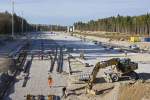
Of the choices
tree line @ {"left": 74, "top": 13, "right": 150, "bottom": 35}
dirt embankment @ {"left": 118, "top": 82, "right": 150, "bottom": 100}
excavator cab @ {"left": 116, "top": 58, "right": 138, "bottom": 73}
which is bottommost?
dirt embankment @ {"left": 118, "top": 82, "right": 150, "bottom": 100}

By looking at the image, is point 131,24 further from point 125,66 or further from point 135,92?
point 135,92

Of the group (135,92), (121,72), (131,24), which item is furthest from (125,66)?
(131,24)

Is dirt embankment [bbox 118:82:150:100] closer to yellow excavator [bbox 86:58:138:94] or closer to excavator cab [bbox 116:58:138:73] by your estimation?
yellow excavator [bbox 86:58:138:94]

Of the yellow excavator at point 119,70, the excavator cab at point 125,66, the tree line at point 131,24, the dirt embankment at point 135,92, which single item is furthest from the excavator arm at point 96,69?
the tree line at point 131,24

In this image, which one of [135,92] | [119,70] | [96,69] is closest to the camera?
[135,92]

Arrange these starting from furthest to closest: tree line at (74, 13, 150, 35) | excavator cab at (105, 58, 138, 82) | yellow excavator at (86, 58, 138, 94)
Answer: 1. tree line at (74, 13, 150, 35)
2. excavator cab at (105, 58, 138, 82)
3. yellow excavator at (86, 58, 138, 94)

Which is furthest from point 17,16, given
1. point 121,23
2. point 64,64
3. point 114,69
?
point 114,69

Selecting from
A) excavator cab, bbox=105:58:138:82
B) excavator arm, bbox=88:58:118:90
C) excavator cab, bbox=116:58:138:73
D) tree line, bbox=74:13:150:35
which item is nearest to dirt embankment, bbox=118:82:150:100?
excavator arm, bbox=88:58:118:90

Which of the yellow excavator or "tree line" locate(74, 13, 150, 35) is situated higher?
"tree line" locate(74, 13, 150, 35)

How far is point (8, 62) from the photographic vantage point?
4497 centimetres

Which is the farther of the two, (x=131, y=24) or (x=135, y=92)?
(x=131, y=24)

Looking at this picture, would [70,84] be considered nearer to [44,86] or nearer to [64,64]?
[44,86]

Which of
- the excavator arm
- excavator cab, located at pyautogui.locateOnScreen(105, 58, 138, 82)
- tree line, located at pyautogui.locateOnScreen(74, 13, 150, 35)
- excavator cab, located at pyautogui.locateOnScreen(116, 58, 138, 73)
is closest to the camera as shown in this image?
the excavator arm

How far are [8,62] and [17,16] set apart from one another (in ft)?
448
